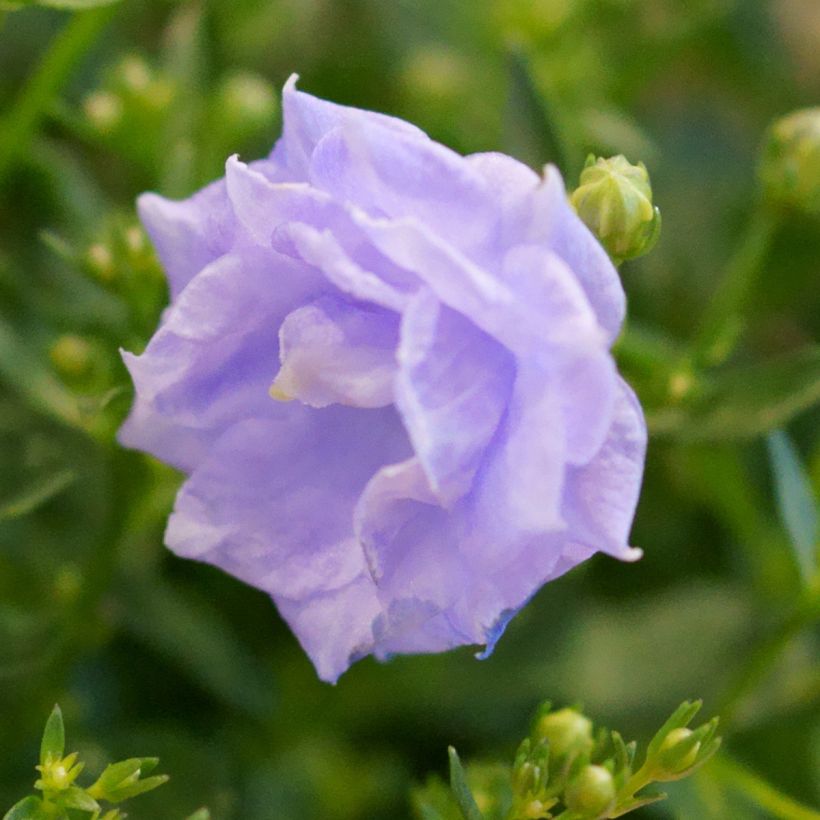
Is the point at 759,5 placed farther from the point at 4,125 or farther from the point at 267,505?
the point at 267,505

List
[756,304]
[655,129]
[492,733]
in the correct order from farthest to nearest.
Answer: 1. [655,129]
2. [756,304]
3. [492,733]

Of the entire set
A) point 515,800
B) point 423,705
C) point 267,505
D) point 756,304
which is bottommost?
point 423,705

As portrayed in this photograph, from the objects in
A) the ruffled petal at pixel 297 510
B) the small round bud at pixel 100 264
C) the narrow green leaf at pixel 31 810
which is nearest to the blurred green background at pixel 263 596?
the small round bud at pixel 100 264

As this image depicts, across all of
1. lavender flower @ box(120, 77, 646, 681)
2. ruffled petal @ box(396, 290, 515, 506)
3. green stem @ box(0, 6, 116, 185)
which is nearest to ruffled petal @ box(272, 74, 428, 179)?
lavender flower @ box(120, 77, 646, 681)

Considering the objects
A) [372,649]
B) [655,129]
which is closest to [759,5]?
[655,129]

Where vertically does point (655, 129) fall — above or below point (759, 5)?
below

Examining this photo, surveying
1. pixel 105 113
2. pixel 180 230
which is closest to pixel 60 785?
pixel 180 230

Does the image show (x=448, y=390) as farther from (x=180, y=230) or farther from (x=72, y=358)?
(x=72, y=358)

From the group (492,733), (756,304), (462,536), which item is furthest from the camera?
(756,304)
